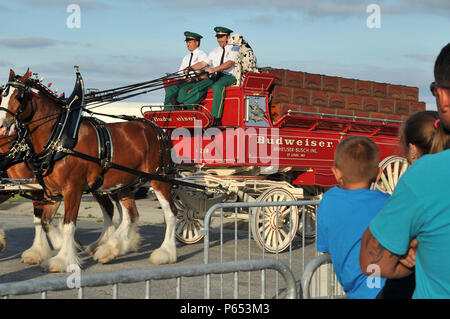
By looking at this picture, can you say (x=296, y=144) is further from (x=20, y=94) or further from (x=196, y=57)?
(x=20, y=94)

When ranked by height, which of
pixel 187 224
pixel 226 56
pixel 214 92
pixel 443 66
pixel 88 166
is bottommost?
pixel 187 224

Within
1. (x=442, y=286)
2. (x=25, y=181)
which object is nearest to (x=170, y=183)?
(x=25, y=181)

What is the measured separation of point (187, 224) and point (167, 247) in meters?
1.96

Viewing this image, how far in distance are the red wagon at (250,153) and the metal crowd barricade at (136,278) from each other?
6.50 metres

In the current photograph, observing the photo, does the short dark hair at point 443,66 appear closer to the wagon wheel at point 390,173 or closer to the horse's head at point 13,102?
the horse's head at point 13,102

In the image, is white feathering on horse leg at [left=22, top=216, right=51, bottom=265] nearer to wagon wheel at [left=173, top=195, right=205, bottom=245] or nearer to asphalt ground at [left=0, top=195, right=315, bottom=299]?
asphalt ground at [left=0, top=195, right=315, bottom=299]

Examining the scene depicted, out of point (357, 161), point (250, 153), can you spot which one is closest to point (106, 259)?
point (250, 153)

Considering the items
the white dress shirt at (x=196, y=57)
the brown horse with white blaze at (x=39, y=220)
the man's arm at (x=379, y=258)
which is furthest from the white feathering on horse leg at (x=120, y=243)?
the man's arm at (x=379, y=258)

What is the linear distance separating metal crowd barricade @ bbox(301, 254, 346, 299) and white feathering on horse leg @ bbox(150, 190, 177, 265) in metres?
5.02

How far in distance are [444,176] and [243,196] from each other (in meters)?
8.54

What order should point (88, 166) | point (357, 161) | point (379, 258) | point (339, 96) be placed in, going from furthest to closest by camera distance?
point (339, 96) < point (88, 166) < point (357, 161) < point (379, 258)

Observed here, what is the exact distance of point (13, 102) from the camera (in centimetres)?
832

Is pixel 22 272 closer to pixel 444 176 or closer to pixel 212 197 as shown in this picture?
pixel 212 197

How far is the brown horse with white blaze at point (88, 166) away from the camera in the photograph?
27.4ft
